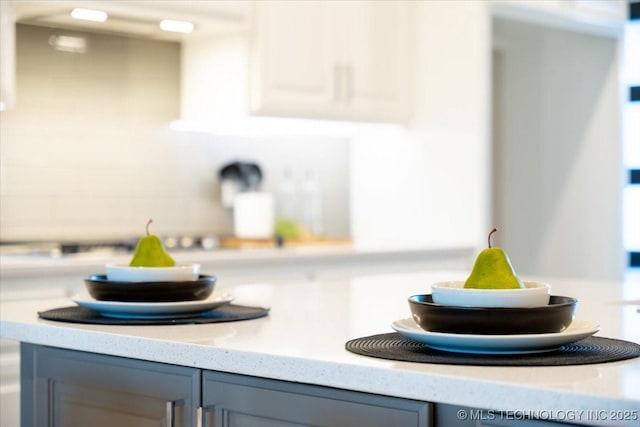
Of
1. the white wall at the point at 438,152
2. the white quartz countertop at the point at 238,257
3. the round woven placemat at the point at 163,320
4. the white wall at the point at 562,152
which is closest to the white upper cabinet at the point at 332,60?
the white wall at the point at 438,152

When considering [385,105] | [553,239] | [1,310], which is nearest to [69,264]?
[1,310]

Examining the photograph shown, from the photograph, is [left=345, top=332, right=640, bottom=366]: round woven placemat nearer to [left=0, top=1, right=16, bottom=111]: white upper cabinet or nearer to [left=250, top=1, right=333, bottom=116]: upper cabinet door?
[left=0, top=1, right=16, bottom=111]: white upper cabinet

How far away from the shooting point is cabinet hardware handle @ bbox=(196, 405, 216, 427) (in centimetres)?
146

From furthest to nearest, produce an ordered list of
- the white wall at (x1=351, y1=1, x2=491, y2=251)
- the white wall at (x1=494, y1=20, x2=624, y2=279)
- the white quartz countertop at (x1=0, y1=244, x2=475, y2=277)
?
the white wall at (x1=494, y1=20, x2=624, y2=279), the white wall at (x1=351, y1=1, x2=491, y2=251), the white quartz countertop at (x1=0, y1=244, x2=475, y2=277)

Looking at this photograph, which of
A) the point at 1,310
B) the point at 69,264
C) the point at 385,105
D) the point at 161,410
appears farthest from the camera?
the point at 385,105

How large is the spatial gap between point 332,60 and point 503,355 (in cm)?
322

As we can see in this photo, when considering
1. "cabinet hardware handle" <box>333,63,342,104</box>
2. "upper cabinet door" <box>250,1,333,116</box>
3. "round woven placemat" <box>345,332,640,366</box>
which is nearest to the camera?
"round woven placemat" <box>345,332,640,366</box>

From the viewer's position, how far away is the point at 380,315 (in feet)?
5.82

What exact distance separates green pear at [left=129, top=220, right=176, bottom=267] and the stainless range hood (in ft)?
6.48

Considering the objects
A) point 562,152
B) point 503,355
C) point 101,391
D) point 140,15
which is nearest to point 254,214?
point 140,15

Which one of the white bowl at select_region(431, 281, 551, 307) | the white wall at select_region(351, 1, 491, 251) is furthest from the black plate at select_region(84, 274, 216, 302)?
the white wall at select_region(351, 1, 491, 251)

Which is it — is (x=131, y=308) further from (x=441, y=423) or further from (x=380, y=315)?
(x=441, y=423)

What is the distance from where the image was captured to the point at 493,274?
1310 millimetres

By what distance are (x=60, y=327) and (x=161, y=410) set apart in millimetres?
234
